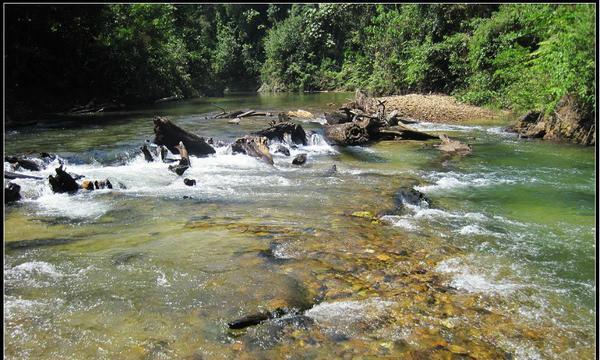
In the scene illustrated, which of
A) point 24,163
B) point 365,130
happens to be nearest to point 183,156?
point 24,163

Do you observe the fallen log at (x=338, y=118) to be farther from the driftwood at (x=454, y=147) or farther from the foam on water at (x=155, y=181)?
the driftwood at (x=454, y=147)

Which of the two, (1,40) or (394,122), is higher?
(1,40)

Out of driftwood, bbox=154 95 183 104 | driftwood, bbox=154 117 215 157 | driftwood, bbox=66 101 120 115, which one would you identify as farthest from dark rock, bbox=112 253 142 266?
driftwood, bbox=154 95 183 104

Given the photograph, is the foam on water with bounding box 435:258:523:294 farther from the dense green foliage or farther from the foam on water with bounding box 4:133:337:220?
the dense green foliage

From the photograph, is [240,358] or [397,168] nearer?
[240,358]

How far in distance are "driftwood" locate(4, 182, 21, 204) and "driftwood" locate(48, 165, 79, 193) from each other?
20.2 inches

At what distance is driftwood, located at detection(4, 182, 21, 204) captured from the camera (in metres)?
6.99

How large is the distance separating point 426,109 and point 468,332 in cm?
1760

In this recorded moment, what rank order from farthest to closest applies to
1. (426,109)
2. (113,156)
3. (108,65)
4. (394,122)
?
(108,65) → (426,109) → (394,122) → (113,156)

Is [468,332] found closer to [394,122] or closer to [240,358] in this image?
[240,358]

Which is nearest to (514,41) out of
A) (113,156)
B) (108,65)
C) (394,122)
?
(394,122)

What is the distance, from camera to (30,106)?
803 inches

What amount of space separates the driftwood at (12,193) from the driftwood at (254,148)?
5.07 metres

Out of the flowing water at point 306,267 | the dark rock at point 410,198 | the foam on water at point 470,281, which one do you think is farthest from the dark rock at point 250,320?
the dark rock at point 410,198
